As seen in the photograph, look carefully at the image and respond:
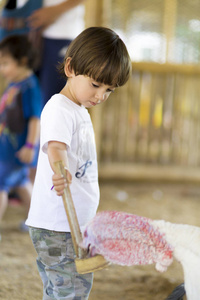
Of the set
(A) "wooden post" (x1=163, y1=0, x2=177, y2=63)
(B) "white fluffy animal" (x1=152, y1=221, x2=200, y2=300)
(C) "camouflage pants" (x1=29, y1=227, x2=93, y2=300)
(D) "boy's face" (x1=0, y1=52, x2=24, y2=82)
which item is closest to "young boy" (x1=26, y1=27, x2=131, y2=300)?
(C) "camouflage pants" (x1=29, y1=227, x2=93, y2=300)

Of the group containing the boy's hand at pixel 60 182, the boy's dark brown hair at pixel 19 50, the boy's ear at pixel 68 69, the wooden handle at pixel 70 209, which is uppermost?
the boy's ear at pixel 68 69

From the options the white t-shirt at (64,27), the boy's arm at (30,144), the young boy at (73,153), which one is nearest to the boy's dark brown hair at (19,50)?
the white t-shirt at (64,27)

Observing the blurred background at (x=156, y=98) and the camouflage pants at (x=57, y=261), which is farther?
the blurred background at (x=156, y=98)

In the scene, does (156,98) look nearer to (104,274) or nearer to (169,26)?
(169,26)

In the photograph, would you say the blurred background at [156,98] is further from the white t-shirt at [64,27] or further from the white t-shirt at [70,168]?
the white t-shirt at [70,168]

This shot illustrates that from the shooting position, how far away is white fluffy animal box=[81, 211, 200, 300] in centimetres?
→ 106

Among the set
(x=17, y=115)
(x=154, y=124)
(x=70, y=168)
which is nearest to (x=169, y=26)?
(x=154, y=124)

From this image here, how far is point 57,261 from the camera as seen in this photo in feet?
3.72

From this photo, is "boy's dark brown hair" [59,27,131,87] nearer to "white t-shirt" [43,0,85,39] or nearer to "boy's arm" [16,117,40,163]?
"boy's arm" [16,117,40,163]

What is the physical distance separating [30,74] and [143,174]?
1746 millimetres

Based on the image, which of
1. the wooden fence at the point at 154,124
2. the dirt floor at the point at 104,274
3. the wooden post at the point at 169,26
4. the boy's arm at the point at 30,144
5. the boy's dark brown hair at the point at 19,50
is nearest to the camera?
the dirt floor at the point at 104,274

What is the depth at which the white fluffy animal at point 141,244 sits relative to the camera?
3.47 feet

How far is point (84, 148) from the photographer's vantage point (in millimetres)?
1171

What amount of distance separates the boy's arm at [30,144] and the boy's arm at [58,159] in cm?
96
